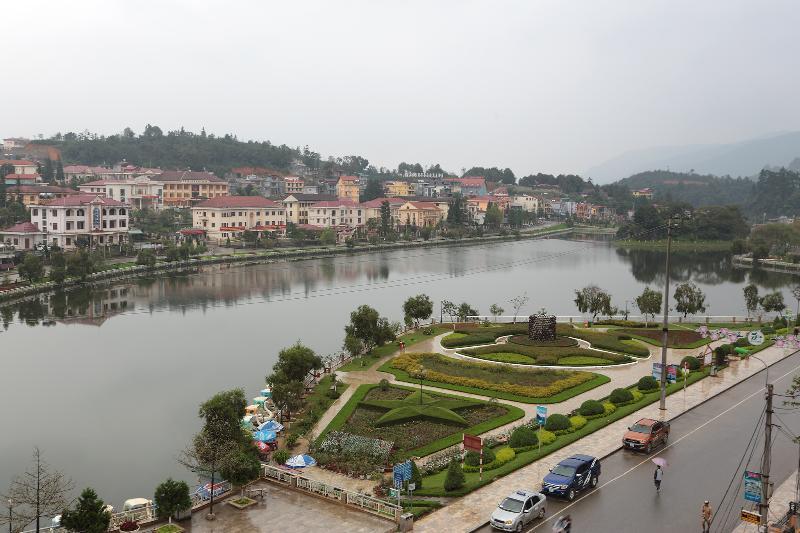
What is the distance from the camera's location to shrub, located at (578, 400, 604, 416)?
17328mm

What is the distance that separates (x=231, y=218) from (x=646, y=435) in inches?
2167

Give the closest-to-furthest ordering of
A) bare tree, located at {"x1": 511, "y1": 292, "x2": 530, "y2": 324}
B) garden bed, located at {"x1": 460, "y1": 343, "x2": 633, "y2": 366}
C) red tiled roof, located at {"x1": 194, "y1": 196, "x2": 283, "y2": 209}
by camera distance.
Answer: garden bed, located at {"x1": 460, "y1": 343, "x2": 633, "y2": 366}
bare tree, located at {"x1": 511, "y1": 292, "x2": 530, "y2": 324}
red tiled roof, located at {"x1": 194, "y1": 196, "x2": 283, "y2": 209}

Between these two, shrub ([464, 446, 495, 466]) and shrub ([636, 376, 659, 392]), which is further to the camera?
shrub ([636, 376, 659, 392])

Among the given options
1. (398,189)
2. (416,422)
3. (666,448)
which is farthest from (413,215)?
(666,448)

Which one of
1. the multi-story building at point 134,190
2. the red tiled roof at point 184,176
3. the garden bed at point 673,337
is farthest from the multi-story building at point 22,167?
the garden bed at point 673,337

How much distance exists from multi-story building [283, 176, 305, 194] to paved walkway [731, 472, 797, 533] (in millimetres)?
84816

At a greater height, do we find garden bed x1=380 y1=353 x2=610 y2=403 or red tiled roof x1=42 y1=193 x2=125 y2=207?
red tiled roof x1=42 y1=193 x2=125 y2=207

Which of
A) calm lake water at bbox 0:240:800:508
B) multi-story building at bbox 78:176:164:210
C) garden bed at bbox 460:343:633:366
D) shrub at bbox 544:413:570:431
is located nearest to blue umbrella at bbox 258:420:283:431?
calm lake water at bbox 0:240:800:508

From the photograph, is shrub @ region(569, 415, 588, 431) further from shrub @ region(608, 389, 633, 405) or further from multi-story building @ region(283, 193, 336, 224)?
multi-story building @ region(283, 193, 336, 224)

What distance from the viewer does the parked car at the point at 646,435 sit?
584 inches

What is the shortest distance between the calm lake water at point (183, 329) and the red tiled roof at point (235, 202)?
44.1 feet

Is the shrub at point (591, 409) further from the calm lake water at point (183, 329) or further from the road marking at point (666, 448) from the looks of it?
the calm lake water at point (183, 329)

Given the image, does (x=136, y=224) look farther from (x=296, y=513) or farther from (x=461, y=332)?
(x=296, y=513)

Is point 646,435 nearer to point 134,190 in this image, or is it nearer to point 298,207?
Result: point 298,207
